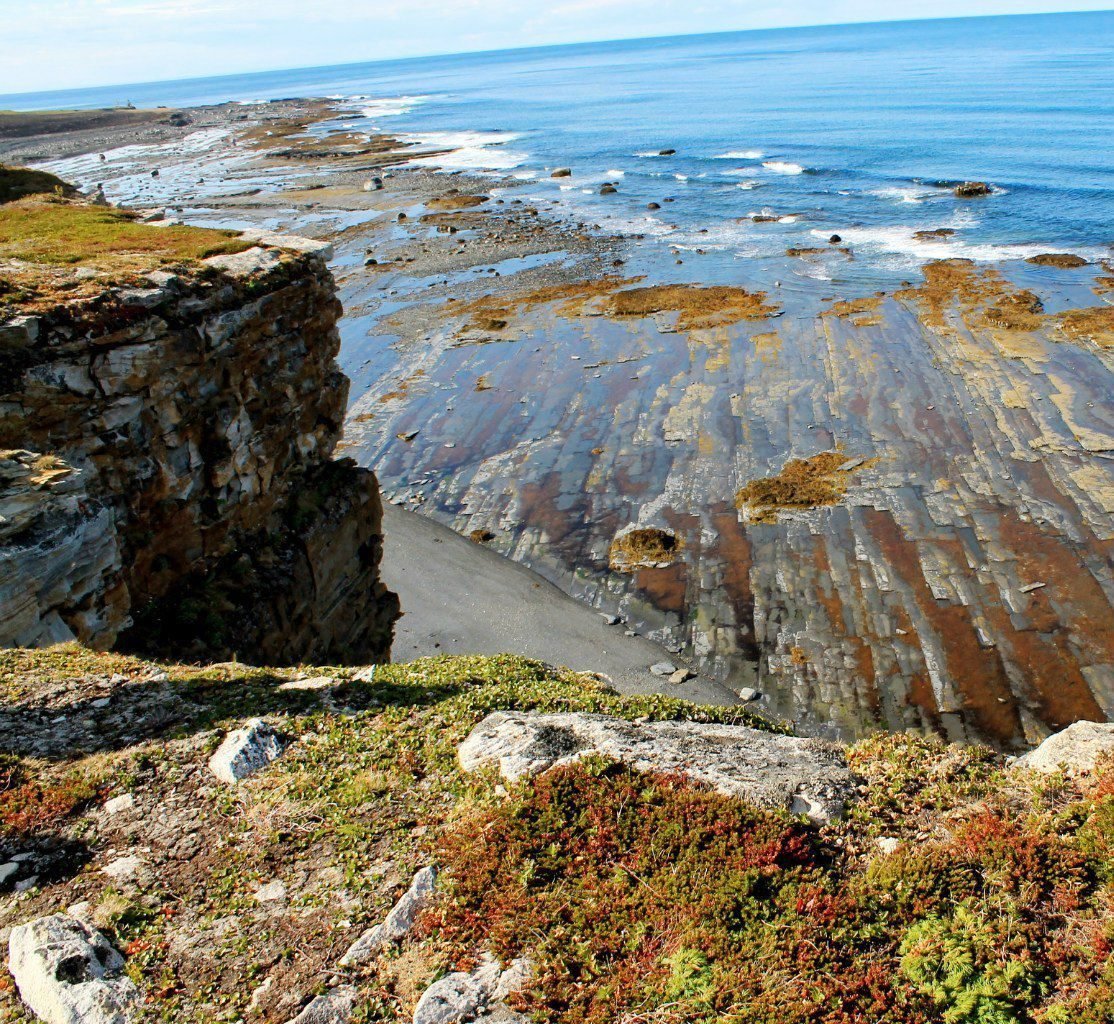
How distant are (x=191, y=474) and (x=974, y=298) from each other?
44574 millimetres

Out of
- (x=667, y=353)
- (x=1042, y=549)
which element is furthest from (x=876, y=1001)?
(x=667, y=353)

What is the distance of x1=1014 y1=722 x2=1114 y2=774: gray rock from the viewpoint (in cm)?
852

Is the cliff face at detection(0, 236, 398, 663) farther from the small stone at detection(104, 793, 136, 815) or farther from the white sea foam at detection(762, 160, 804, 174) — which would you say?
the white sea foam at detection(762, 160, 804, 174)

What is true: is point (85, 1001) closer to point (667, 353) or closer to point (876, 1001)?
point (876, 1001)

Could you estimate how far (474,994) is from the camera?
6.43 metres

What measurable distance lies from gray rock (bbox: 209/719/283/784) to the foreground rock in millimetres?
3943

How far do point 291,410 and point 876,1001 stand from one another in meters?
17.1

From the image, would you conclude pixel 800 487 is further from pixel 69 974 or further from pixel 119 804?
pixel 69 974

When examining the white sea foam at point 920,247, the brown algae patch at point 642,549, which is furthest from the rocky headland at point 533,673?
the white sea foam at point 920,247

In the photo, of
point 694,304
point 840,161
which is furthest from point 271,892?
point 840,161

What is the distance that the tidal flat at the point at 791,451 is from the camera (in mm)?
21266

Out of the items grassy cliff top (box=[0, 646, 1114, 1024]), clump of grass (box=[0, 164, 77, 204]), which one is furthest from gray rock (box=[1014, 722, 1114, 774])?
clump of grass (box=[0, 164, 77, 204])

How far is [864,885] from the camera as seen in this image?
284 inches

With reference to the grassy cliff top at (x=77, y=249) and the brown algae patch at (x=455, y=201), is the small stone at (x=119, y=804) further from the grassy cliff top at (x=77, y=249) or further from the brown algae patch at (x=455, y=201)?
the brown algae patch at (x=455, y=201)
